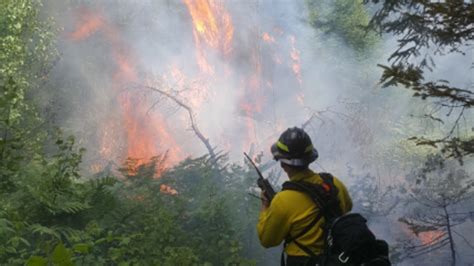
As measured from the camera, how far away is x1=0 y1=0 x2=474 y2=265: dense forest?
5867 mm

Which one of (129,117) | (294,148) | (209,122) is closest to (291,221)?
(294,148)

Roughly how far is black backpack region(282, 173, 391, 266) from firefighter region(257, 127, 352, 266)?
2 cm

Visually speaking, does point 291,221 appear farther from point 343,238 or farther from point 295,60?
point 295,60

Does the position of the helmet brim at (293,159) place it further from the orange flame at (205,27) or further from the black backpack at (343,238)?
the orange flame at (205,27)

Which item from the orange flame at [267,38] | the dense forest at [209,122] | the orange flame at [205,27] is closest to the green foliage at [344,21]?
the dense forest at [209,122]

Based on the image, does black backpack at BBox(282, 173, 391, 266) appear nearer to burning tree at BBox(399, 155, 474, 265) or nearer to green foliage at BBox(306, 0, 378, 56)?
burning tree at BBox(399, 155, 474, 265)

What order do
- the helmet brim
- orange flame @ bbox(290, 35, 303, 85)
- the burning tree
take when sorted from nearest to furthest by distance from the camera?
the helmet brim < the burning tree < orange flame @ bbox(290, 35, 303, 85)

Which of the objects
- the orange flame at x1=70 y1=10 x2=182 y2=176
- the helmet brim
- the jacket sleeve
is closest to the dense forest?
the orange flame at x1=70 y1=10 x2=182 y2=176

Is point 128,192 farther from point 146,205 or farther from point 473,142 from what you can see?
point 473,142

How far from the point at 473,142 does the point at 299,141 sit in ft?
10.4

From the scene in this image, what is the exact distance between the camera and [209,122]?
2531 centimetres

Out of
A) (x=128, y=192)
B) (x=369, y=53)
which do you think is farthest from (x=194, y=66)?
(x=128, y=192)

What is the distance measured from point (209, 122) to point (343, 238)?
22.2m

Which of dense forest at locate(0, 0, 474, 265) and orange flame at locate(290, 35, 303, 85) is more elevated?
orange flame at locate(290, 35, 303, 85)
